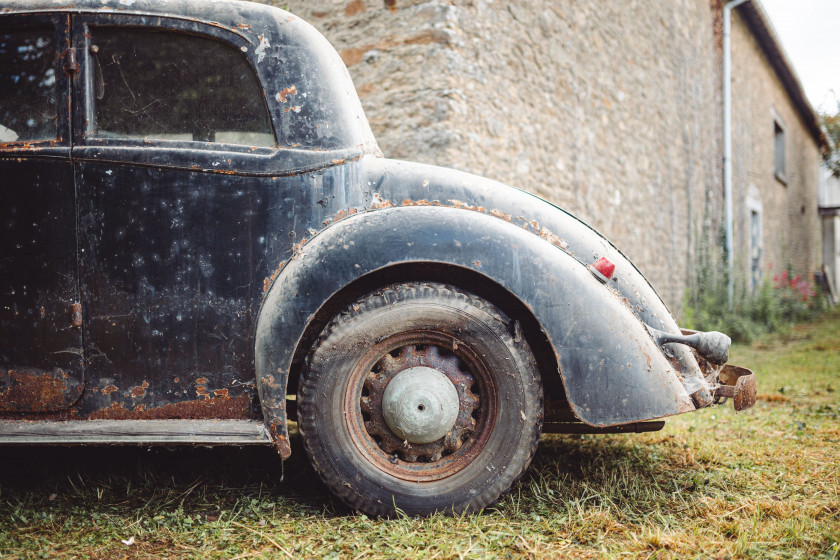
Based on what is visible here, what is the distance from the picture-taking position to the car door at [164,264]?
6.25 ft

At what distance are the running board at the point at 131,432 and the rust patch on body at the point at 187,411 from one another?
23mm

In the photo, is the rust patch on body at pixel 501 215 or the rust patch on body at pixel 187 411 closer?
the rust patch on body at pixel 187 411

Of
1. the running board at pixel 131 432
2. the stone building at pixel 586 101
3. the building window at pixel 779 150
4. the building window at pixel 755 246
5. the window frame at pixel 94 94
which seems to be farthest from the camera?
the building window at pixel 779 150

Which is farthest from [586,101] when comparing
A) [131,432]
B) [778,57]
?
[778,57]

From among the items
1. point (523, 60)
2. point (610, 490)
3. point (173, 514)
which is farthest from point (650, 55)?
point (173, 514)

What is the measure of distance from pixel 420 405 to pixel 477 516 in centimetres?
41

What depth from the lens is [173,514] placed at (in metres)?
1.95

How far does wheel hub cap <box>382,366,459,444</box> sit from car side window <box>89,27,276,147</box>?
93 cm

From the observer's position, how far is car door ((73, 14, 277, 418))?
1906mm

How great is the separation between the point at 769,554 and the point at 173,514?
184 centimetres

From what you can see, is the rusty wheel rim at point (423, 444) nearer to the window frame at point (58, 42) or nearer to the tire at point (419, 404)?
the tire at point (419, 404)

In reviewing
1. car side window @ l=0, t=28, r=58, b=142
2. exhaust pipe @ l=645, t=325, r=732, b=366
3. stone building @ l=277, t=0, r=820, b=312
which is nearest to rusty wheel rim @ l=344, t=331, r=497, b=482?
exhaust pipe @ l=645, t=325, r=732, b=366

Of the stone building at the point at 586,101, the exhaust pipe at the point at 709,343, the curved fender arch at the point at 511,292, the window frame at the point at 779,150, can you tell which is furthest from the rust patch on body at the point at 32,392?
the window frame at the point at 779,150

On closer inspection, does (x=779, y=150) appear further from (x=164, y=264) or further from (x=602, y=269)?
(x=164, y=264)
